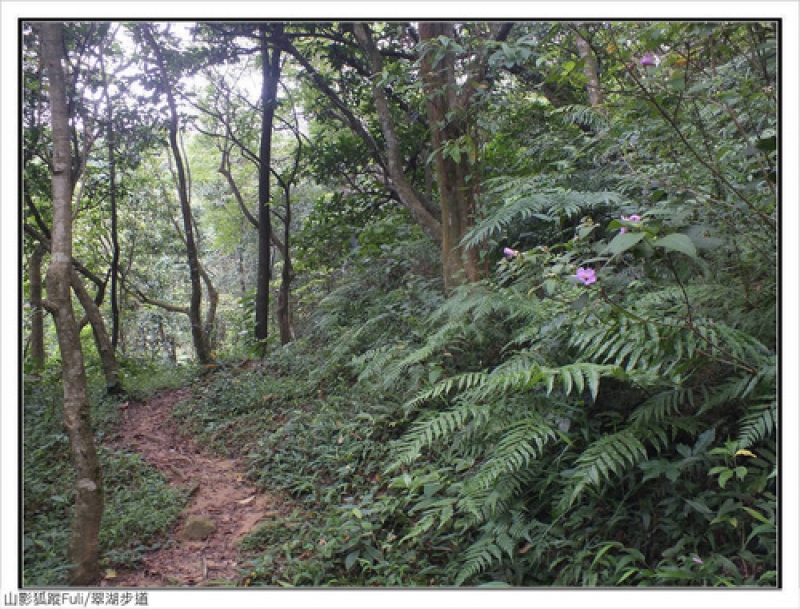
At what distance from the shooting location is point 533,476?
7.92 feet

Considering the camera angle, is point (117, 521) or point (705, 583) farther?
point (117, 521)

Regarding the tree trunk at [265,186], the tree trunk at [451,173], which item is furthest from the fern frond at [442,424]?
the tree trunk at [265,186]

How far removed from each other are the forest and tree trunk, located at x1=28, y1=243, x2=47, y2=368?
0.06 m

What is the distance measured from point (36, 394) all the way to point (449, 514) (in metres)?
4.26

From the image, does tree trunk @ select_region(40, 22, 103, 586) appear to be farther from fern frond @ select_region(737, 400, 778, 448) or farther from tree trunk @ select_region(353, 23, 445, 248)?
fern frond @ select_region(737, 400, 778, 448)

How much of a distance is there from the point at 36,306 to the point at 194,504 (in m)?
2.24

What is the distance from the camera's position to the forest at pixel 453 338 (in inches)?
82.4

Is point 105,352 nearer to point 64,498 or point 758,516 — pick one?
point 64,498

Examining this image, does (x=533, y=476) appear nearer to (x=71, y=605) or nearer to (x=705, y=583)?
Result: (x=705, y=583)

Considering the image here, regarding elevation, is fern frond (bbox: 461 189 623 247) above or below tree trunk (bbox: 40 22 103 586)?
above

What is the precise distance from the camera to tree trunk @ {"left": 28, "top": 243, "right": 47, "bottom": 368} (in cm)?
454

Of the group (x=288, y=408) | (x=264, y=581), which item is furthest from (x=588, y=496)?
Answer: (x=288, y=408)

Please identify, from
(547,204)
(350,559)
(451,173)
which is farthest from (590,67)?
(350,559)

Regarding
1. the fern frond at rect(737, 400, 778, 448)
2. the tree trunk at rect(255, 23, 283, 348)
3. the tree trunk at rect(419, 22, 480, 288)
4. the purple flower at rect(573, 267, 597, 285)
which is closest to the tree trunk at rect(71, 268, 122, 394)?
the tree trunk at rect(255, 23, 283, 348)
